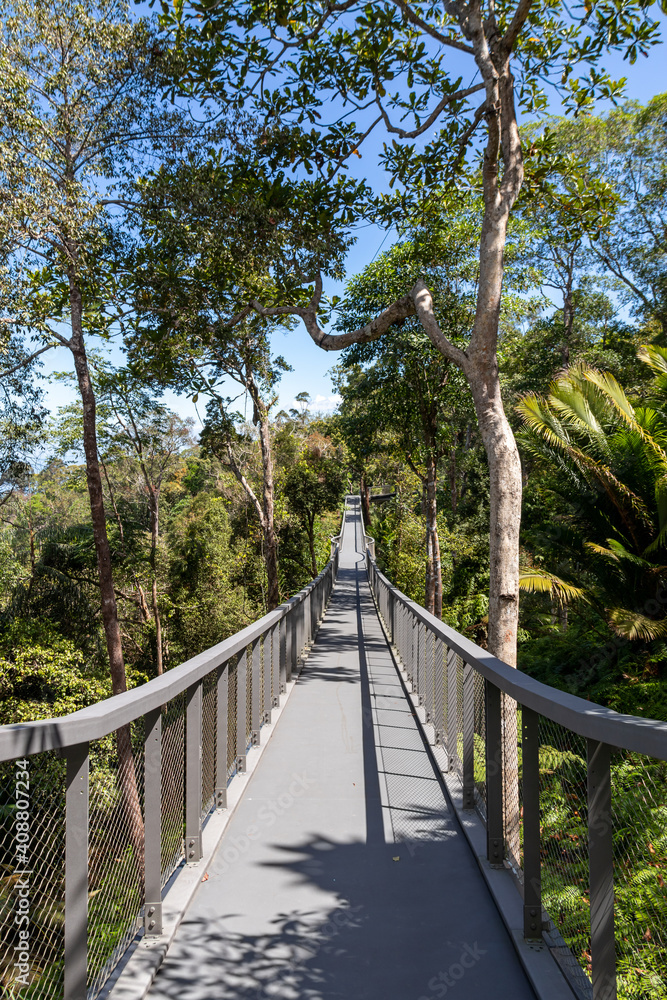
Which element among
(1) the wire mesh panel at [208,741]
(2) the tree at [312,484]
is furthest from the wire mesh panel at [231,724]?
(2) the tree at [312,484]

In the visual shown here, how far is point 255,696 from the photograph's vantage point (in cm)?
545

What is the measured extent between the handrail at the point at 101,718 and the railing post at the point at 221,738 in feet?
0.80

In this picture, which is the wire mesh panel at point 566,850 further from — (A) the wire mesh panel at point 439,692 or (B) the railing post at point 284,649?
(B) the railing post at point 284,649

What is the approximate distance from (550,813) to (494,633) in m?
2.12

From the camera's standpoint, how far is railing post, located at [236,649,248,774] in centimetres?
459

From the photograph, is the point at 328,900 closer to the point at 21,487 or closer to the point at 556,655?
the point at 556,655

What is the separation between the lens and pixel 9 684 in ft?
50.0

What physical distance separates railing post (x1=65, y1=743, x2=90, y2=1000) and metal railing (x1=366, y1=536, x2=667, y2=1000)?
1534mm

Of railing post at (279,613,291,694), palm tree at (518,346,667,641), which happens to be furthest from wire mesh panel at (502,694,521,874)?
palm tree at (518,346,667,641)

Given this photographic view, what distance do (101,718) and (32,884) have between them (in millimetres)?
808

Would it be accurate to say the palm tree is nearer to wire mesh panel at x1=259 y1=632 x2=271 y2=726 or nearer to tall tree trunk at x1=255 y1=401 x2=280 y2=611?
wire mesh panel at x1=259 y1=632 x2=271 y2=726

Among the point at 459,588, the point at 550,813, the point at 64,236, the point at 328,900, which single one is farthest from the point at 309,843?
the point at 459,588

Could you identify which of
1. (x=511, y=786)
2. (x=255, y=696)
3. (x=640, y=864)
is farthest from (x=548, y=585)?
(x=640, y=864)

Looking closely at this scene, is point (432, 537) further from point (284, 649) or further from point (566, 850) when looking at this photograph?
point (566, 850)
